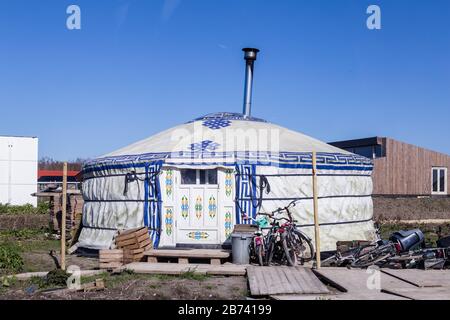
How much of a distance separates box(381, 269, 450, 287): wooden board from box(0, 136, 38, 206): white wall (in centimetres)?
2549

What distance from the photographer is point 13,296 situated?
6613 millimetres

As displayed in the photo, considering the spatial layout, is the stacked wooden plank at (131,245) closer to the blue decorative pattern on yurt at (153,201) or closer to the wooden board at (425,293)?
the blue decorative pattern on yurt at (153,201)

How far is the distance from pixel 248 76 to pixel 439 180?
14.2 meters

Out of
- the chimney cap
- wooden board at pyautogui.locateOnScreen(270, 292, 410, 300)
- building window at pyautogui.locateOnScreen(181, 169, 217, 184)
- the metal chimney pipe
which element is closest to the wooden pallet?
building window at pyautogui.locateOnScreen(181, 169, 217, 184)

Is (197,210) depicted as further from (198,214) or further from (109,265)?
(109,265)

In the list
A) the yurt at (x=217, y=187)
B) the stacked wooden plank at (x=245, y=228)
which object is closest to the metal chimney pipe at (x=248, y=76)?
the yurt at (x=217, y=187)

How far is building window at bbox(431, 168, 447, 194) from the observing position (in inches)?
963

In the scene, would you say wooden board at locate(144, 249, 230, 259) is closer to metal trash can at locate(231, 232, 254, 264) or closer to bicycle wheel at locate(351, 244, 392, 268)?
metal trash can at locate(231, 232, 254, 264)

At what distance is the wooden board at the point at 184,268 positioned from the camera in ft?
26.7

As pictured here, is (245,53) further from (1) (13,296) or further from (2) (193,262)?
(1) (13,296)

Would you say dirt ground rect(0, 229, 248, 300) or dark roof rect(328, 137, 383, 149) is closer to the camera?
dirt ground rect(0, 229, 248, 300)

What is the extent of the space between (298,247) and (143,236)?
98.3 inches
